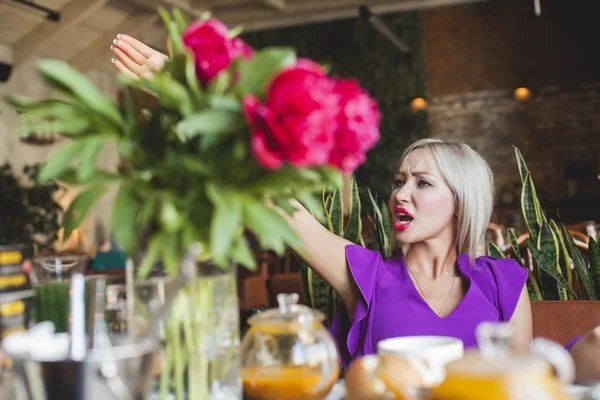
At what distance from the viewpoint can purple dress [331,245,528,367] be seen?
5.33ft

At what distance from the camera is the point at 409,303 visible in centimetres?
167

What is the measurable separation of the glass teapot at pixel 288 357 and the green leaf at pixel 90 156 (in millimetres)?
289

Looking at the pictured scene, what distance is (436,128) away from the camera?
1008 centimetres

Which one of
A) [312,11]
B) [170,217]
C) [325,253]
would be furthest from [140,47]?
[312,11]

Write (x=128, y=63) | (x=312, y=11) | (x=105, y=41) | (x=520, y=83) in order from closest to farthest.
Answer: (x=128, y=63) → (x=312, y=11) → (x=105, y=41) → (x=520, y=83)

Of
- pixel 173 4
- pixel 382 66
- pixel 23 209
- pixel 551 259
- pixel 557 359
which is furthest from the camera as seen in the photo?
pixel 382 66

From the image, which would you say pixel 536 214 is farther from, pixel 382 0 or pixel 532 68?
pixel 532 68

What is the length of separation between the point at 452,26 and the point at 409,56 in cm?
76

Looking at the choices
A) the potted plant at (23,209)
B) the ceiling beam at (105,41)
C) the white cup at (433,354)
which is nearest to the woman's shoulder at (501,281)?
the white cup at (433,354)

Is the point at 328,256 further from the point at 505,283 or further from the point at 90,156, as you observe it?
the point at 90,156

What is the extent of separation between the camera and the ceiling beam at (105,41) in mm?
9211

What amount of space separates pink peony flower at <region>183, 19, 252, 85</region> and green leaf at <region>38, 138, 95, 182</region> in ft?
0.53

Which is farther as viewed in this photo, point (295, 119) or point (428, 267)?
point (428, 267)

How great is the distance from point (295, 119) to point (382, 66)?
959cm
